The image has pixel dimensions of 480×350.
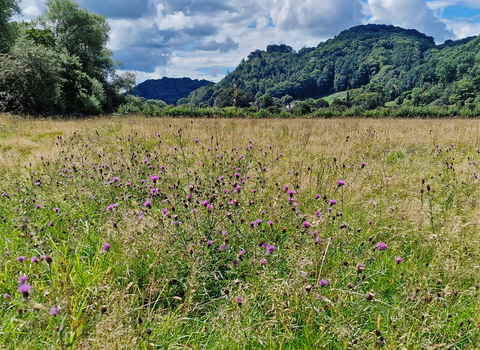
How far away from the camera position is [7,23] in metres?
23.7

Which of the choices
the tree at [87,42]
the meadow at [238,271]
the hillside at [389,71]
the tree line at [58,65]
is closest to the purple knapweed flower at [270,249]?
the meadow at [238,271]

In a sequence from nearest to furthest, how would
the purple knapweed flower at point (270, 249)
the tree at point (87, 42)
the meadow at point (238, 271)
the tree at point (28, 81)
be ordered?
1. the meadow at point (238, 271)
2. the purple knapweed flower at point (270, 249)
3. the tree at point (28, 81)
4. the tree at point (87, 42)

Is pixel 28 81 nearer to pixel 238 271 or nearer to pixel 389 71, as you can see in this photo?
pixel 238 271

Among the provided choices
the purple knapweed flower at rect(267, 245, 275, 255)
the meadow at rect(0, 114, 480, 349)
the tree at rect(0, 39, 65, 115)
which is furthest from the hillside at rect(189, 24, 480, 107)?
the purple knapweed flower at rect(267, 245, 275, 255)

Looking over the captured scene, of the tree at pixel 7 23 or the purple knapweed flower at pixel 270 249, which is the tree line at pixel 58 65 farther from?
the purple knapweed flower at pixel 270 249

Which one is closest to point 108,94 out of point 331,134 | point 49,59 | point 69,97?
point 69,97

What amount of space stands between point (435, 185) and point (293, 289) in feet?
13.8

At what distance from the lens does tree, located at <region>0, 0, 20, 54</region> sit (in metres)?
22.7

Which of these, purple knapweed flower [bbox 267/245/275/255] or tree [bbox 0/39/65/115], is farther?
tree [bbox 0/39/65/115]

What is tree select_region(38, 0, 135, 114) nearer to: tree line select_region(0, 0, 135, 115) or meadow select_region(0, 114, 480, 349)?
tree line select_region(0, 0, 135, 115)

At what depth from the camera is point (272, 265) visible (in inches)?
87.6

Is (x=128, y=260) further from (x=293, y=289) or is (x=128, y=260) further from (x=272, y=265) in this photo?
(x=293, y=289)

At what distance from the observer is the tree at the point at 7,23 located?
22.7 metres

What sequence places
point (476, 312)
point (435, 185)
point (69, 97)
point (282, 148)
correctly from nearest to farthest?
point (476, 312) < point (435, 185) < point (282, 148) < point (69, 97)
